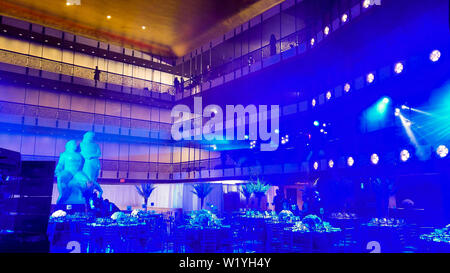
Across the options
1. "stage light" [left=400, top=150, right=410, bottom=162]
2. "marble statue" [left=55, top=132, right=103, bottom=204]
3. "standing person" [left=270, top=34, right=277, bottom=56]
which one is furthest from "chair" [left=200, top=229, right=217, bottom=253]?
"standing person" [left=270, top=34, right=277, bottom=56]

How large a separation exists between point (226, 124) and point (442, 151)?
13564 millimetres

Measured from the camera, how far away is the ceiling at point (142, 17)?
19.1 metres

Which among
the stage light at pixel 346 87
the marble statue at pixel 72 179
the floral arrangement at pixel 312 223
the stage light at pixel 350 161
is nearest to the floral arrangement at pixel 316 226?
the floral arrangement at pixel 312 223

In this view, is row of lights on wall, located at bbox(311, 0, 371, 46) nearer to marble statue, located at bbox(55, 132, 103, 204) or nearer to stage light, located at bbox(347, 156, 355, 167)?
stage light, located at bbox(347, 156, 355, 167)

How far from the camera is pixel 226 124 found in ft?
75.2

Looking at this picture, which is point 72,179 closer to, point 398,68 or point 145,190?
point 145,190

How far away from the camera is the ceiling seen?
1905cm

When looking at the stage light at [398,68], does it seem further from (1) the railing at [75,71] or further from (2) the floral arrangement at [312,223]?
(1) the railing at [75,71]

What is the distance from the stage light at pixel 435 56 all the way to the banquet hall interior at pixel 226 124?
0.04 m

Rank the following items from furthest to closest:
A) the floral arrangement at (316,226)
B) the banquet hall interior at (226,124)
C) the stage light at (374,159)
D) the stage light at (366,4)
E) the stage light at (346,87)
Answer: the stage light at (346,87), the stage light at (374,159), the stage light at (366,4), the banquet hall interior at (226,124), the floral arrangement at (316,226)

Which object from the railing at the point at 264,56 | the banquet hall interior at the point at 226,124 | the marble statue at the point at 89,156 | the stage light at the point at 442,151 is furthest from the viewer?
the marble statue at the point at 89,156

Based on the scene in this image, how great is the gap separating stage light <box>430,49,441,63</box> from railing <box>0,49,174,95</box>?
18.7 metres

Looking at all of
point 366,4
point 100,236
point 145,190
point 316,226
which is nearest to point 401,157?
point 366,4
